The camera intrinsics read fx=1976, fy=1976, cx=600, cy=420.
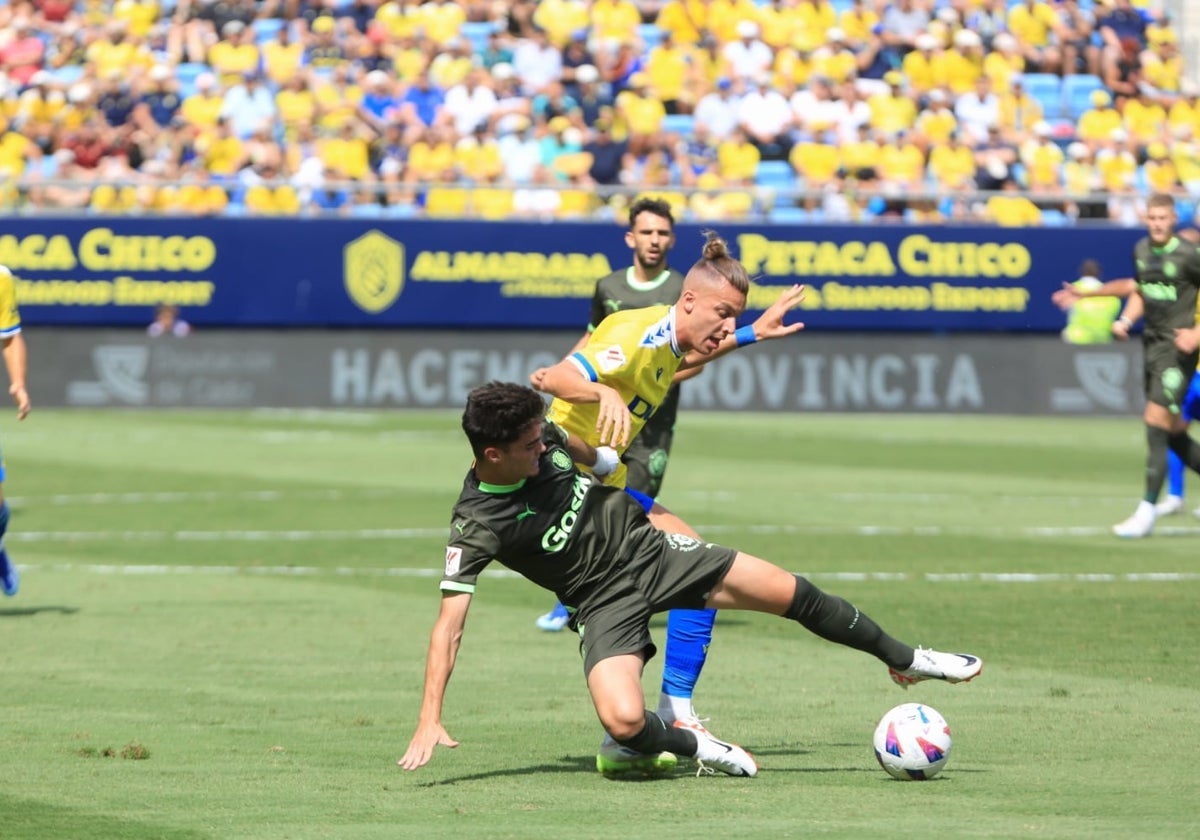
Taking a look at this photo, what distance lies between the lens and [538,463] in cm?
718

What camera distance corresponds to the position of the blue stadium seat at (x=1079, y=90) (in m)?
33.6

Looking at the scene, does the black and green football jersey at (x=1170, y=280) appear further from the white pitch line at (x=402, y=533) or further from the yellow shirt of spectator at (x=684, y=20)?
the yellow shirt of spectator at (x=684, y=20)

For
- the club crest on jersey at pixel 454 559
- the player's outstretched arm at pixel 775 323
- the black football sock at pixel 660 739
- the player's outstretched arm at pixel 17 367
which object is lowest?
the player's outstretched arm at pixel 17 367

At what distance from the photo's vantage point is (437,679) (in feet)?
22.8

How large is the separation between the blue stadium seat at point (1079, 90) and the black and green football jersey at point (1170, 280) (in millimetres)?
18297

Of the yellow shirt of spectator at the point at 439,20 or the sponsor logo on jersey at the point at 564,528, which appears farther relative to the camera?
the yellow shirt of spectator at the point at 439,20

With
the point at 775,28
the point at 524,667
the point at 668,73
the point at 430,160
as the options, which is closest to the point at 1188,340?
the point at 524,667

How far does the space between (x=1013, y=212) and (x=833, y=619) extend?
2396cm

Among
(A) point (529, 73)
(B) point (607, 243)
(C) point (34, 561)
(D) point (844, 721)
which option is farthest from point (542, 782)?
(A) point (529, 73)

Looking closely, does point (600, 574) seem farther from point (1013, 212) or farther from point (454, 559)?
point (1013, 212)

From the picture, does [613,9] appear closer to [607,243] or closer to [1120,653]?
[607,243]

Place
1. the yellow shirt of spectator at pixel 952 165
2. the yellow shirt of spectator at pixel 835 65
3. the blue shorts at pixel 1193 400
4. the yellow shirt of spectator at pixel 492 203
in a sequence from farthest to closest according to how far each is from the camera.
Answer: the yellow shirt of spectator at pixel 835 65
the yellow shirt of spectator at pixel 952 165
the yellow shirt of spectator at pixel 492 203
the blue shorts at pixel 1193 400

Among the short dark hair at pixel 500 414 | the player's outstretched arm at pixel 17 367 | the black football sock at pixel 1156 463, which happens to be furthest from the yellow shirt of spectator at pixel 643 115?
the short dark hair at pixel 500 414

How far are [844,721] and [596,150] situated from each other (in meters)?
22.5
